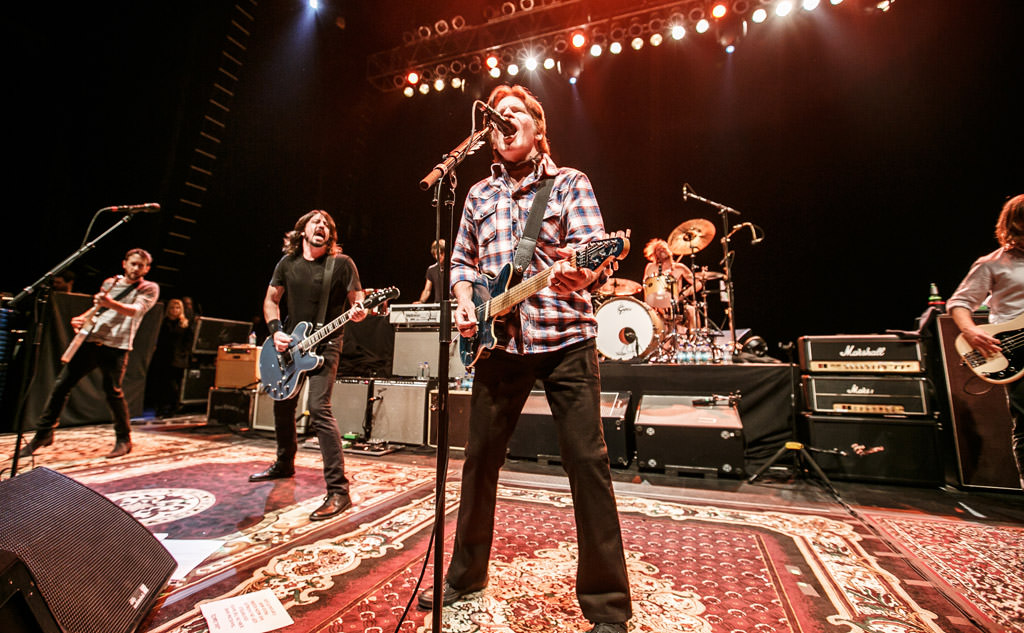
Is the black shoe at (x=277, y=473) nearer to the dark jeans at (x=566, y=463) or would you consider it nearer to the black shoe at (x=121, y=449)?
the black shoe at (x=121, y=449)

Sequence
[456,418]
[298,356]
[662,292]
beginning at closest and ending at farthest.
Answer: [298,356] < [456,418] < [662,292]

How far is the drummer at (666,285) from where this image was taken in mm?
6324

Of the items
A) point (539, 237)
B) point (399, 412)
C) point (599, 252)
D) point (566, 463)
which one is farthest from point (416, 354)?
point (599, 252)

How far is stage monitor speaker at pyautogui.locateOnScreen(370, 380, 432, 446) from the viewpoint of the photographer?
18.0 feet

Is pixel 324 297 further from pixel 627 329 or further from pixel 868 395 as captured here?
pixel 868 395

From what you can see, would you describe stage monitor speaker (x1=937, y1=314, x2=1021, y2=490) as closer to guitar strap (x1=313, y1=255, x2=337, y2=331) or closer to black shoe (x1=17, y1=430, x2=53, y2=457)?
guitar strap (x1=313, y1=255, x2=337, y2=331)

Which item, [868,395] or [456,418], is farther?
[456,418]

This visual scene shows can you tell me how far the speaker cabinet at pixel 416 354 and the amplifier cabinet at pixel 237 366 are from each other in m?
2.46

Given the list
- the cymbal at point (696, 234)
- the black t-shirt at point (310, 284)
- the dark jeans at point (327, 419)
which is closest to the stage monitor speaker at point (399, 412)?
the dark jeans at point (327, 419)

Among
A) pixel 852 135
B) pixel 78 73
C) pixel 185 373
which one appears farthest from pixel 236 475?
pixel 852 135

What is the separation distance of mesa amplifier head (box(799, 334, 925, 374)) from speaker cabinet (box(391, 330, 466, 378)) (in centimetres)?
414

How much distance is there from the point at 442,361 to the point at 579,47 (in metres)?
8.13

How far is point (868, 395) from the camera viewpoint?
4152 mm

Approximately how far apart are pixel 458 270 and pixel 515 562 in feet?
4.94
